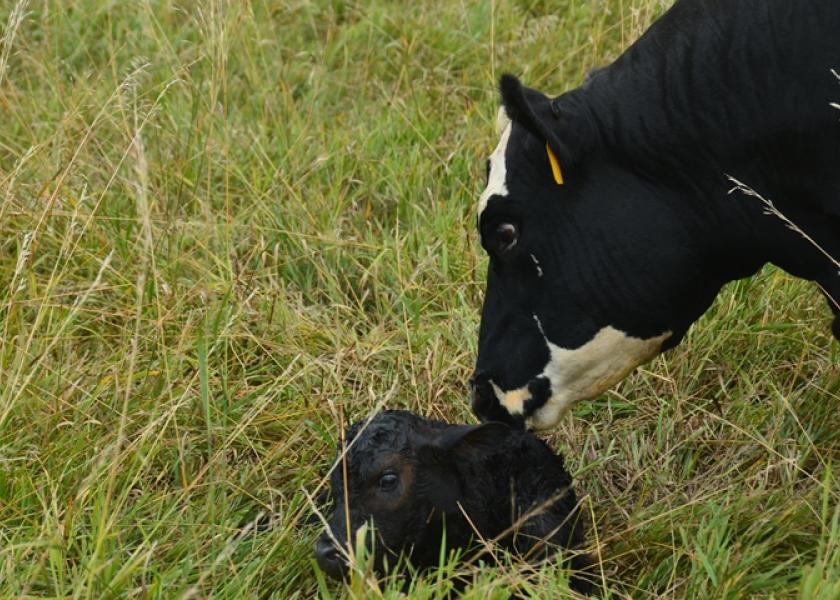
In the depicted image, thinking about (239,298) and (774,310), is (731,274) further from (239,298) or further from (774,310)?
(239,298)

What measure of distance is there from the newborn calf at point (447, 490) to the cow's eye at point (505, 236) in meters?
0.55

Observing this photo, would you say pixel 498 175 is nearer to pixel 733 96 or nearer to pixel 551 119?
pixel 551 119

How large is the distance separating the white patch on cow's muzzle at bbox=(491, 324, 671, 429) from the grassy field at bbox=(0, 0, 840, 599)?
448 mm

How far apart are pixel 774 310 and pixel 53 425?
2777mm

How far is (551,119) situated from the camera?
4.43 m

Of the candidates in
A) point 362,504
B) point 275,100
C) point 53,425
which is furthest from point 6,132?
point 362,504

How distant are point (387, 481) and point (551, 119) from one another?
119cm

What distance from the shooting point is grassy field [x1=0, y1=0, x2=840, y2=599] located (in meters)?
4.54

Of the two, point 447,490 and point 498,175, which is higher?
point 498,175

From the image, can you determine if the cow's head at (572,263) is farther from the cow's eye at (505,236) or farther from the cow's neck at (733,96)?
the cow's neck at (733,96)

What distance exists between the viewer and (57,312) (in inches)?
225

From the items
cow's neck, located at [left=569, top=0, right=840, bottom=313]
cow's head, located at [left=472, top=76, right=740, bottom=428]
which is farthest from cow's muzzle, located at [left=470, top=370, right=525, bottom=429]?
cow's neck, located at [left=569, top=0, right=840, bottom=313]

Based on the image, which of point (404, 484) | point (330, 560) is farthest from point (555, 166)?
point (330, 560)

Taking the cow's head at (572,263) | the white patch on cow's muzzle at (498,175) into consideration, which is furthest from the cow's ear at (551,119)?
the white patch on cow's muzzle at (498,175)
